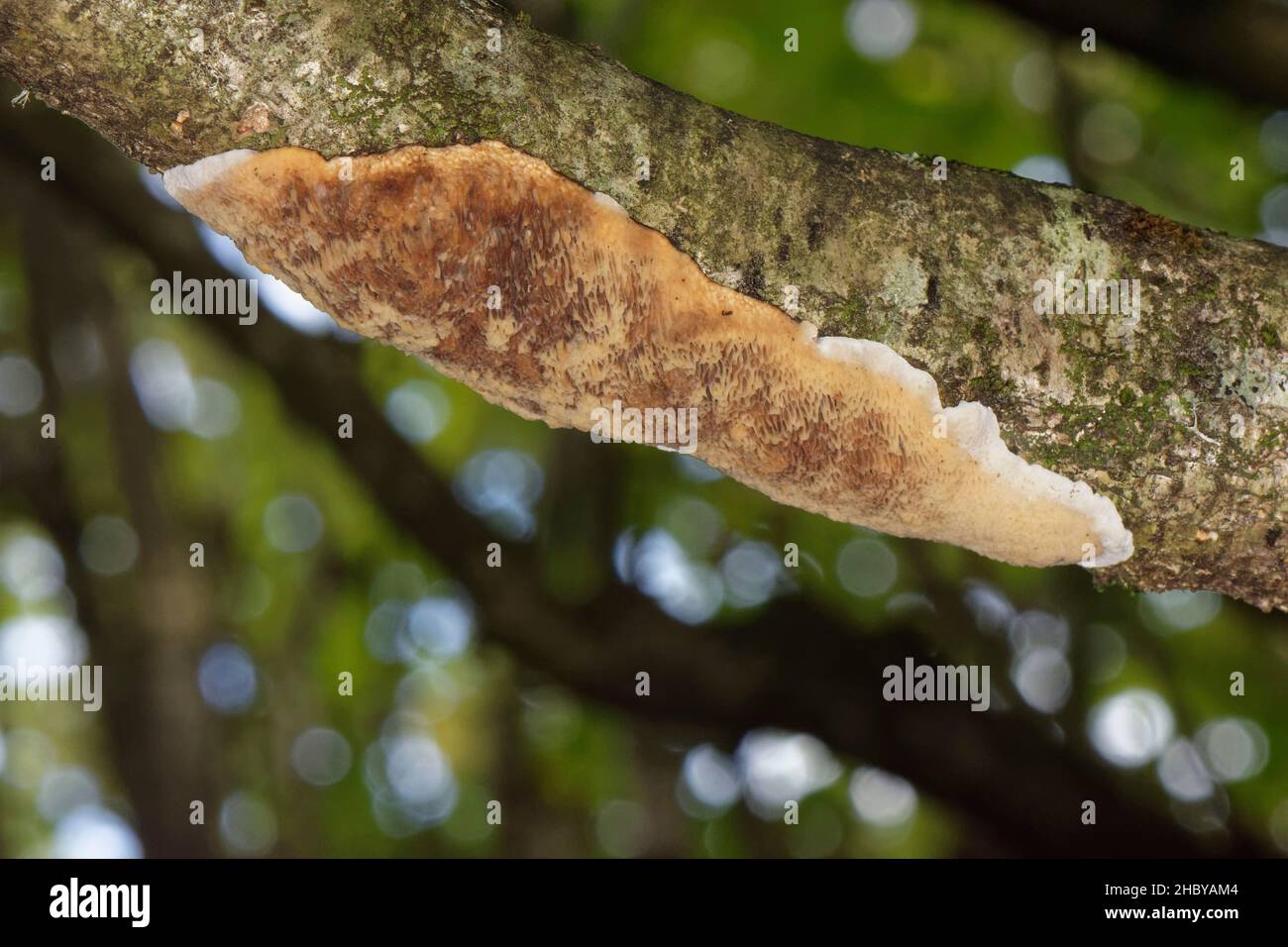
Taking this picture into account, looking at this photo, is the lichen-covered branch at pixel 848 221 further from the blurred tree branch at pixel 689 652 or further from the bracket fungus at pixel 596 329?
the blurred tree branch at pixel 689 652

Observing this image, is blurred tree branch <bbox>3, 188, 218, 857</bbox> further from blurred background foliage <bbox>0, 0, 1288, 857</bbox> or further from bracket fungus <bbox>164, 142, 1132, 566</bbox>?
bracket fungus <bbox>164, 142, 1132, 566</bbox>

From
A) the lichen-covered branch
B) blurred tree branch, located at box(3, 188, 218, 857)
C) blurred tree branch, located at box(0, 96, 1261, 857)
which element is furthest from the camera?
blurred tree branch, located at box(3, 188, 218, 857)

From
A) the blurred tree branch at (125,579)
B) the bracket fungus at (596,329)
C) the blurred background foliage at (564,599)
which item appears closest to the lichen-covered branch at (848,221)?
the bracket fungus at (596,329)

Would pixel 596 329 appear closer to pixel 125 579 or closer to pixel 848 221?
pixel 848 221

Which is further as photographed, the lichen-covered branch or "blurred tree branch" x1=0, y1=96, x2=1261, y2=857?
"blurred tree branch" x1=0, y1=96, x2=1261, y2=857

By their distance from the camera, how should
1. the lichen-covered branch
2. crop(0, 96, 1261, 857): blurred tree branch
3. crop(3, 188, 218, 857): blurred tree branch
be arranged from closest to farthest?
1. the lichen-covered branch
2. crop(0, 96, 1261, 857): blurred tree branch
3. crop(3, 188, 218, 857): blurred tree branch

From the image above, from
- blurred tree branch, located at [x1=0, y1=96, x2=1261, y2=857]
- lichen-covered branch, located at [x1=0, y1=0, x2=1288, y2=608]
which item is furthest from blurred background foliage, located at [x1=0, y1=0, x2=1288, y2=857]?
lichen-covered branch, located at [x1=0, y1=0, x2=1288, y2=608]
